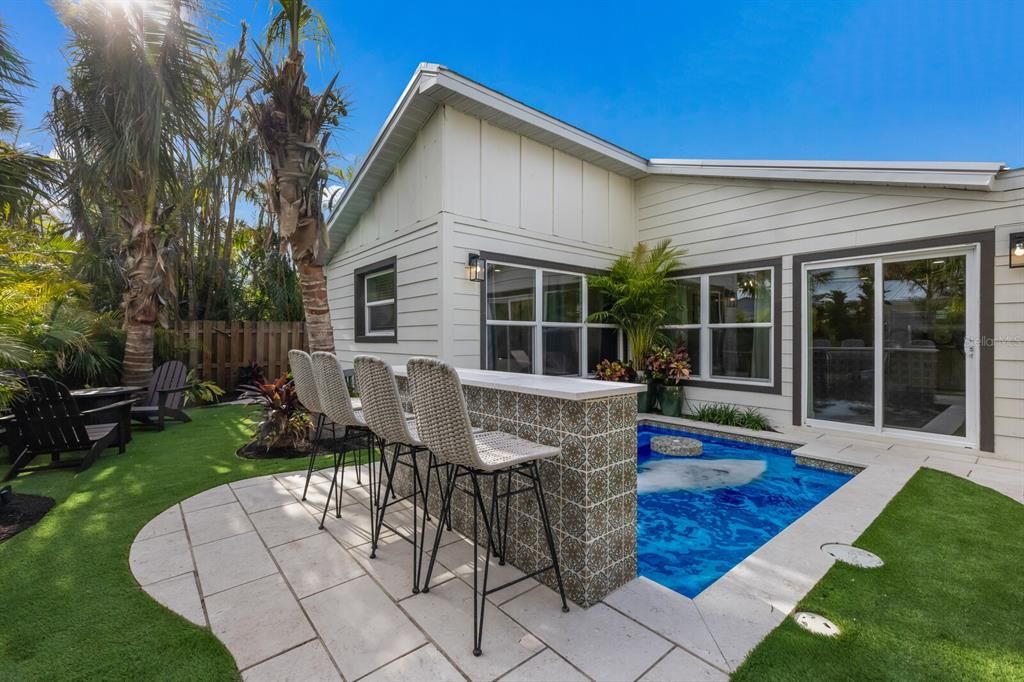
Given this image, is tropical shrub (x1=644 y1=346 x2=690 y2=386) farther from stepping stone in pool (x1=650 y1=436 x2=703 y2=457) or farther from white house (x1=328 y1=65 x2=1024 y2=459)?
stepping stone in pool (x1=650 y1=436 x2=703 y2=457)

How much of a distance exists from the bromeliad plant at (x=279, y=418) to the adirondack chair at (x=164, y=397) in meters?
2.17

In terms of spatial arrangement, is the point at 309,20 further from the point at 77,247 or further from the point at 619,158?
the point at 77,247

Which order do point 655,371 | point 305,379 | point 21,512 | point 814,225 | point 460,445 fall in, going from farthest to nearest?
point 655,371
point 814,225
point 305,379
point 21,512
point 460,445

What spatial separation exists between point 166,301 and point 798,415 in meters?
10.1

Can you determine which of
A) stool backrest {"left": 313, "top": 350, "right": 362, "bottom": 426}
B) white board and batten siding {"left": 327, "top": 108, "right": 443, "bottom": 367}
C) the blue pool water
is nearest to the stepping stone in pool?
the blue pool water

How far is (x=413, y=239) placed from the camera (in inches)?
251

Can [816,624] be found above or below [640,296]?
below

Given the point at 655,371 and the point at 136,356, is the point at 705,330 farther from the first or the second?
the point at 136,356

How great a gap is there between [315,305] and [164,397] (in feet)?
9.28

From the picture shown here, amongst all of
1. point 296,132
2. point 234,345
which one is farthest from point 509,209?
point 234,345

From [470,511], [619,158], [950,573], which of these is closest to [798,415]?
[950,573]

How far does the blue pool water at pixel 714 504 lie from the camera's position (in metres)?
3.12

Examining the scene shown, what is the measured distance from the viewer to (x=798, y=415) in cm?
609

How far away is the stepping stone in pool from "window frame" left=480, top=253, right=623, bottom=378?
1793 mm
